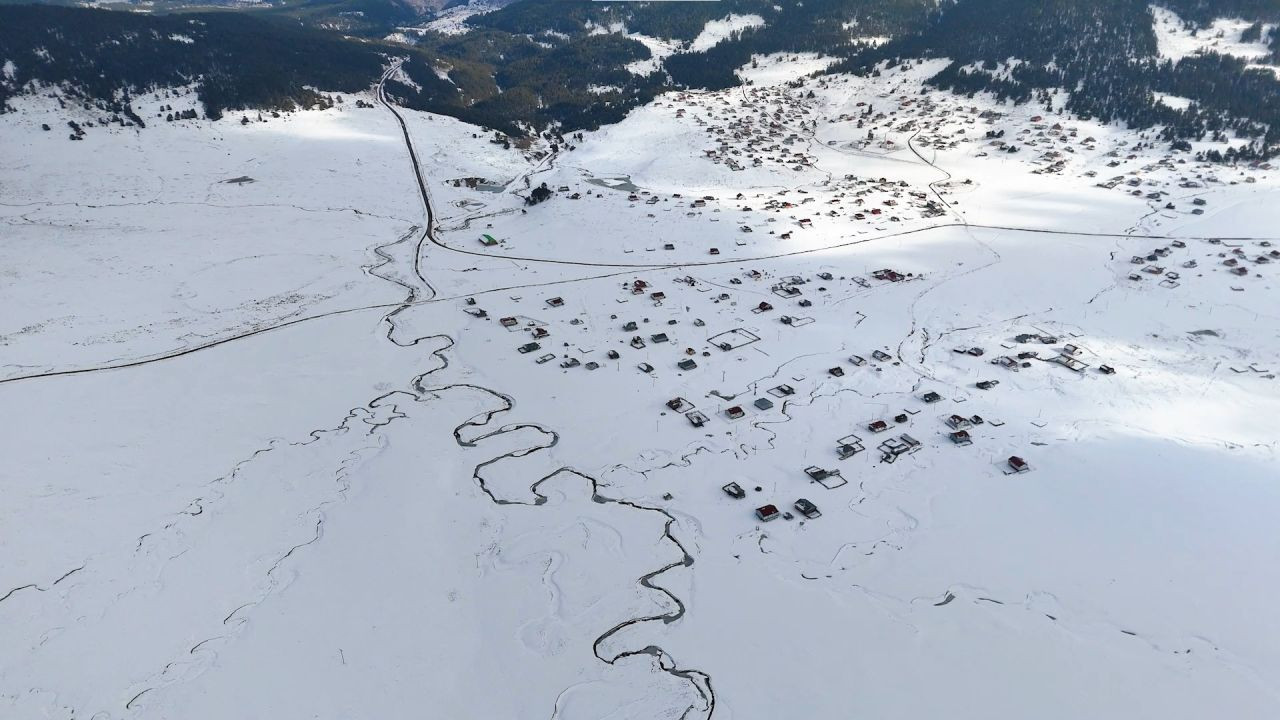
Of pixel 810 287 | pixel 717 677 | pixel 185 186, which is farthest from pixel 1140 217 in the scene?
pixel 185 186

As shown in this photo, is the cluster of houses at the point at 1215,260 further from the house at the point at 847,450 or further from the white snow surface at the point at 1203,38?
the white snow surface at the point at 1203,38

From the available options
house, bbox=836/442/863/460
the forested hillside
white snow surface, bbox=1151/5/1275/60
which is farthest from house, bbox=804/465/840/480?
white snow surface, bbox=1151/5/1275/60

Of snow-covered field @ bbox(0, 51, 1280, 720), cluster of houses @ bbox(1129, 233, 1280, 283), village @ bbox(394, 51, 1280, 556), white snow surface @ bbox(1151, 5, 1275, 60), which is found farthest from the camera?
white snow surface @ bbox(1151, 5, 1275, 60)

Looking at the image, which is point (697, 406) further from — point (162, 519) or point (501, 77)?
point (501, 77)

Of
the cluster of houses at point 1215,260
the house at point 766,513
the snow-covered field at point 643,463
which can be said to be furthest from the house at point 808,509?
the cluster of houses at point 1215,260

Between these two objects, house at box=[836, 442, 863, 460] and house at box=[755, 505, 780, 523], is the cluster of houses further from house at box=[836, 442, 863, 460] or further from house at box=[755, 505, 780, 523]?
house at box=[755, 505, 780, 523]

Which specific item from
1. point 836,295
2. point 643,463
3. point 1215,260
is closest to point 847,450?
point 643,463

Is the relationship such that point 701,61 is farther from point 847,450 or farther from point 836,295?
point 847,450
